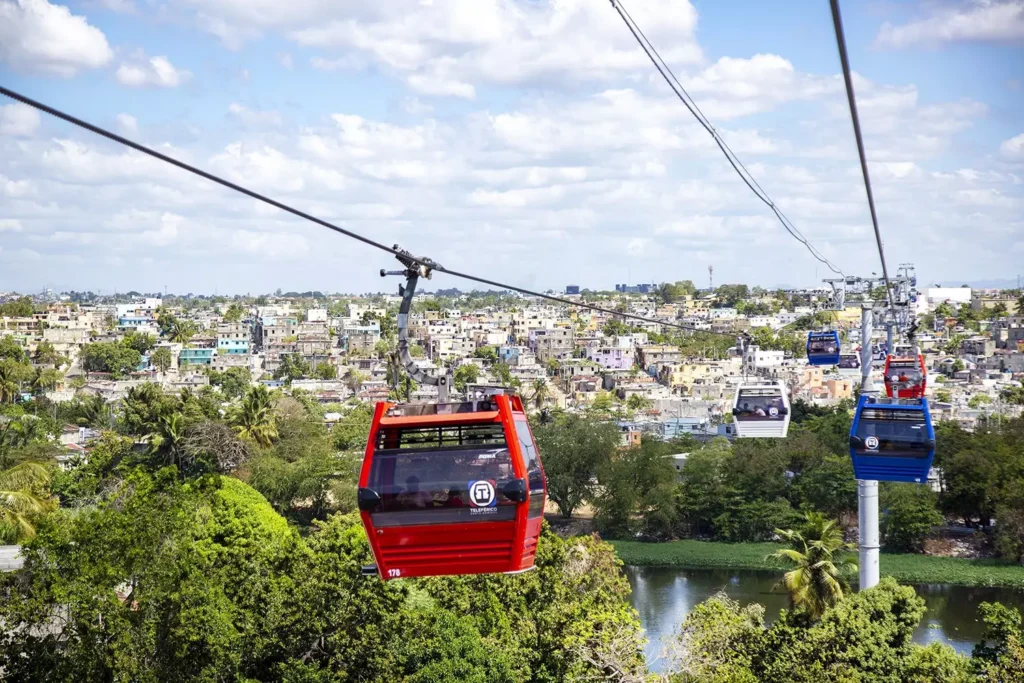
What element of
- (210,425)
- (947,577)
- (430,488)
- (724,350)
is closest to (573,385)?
(724,350)

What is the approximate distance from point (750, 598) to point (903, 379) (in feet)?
49.8

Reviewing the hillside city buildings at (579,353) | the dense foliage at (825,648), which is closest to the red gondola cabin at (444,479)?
the dense foliage at (825,648)

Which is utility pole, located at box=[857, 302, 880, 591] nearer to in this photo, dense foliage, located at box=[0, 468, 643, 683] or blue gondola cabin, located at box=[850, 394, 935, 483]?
blue gondola cabin, located at box=[850, 394, 935, 483]

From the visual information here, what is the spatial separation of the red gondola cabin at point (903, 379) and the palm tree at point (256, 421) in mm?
32911

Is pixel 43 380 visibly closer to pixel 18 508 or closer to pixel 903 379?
pixel 18 508

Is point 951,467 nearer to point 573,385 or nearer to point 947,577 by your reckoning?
point 947,577

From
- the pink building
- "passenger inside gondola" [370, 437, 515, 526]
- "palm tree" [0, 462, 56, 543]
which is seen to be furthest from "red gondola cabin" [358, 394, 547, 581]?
Result: the pink building

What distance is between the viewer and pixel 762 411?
1964cm

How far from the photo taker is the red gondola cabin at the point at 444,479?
8695 mm

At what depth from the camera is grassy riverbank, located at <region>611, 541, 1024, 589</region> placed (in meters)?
36.1

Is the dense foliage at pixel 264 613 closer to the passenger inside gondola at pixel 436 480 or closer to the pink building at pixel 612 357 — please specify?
the passenger inside gondola at pixel 436 480

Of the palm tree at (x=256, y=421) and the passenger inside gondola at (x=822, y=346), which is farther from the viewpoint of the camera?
the palm tree at (x=256, y=421)

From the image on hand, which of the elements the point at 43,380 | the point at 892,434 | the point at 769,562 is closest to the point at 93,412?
the point at 43,380

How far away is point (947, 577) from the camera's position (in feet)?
119
